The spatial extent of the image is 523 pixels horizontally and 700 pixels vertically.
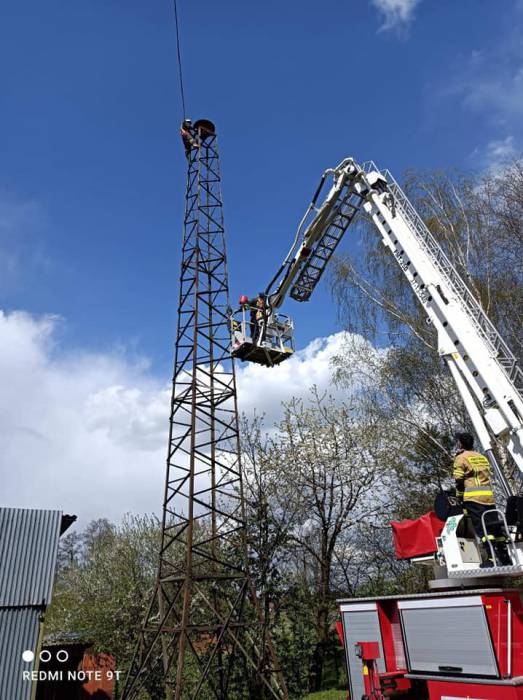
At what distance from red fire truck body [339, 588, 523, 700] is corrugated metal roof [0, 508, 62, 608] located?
8196 mm

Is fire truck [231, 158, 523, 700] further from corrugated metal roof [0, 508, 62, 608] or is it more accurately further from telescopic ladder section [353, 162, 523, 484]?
corrugated metal roof [0, 508, 62, 608]

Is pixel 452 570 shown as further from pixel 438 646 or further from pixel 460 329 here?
pixel 460 329

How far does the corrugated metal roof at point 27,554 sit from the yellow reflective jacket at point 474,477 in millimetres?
10117

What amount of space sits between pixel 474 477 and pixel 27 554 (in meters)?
10.9

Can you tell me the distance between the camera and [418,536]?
23.6 feet

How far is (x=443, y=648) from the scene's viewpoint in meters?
5.67

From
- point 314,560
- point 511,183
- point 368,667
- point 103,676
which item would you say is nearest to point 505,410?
point 368,667

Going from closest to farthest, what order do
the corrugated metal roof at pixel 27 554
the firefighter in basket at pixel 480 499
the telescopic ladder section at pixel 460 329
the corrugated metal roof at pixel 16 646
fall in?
the firefighter in basket at pixel 480 499, the telescopic ladder section at pixel 460 329, the corrugated metal roof at pixel 16 646, the corrugated metal roof at pixel 27 554

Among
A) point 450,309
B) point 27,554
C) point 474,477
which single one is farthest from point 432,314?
point 27,554

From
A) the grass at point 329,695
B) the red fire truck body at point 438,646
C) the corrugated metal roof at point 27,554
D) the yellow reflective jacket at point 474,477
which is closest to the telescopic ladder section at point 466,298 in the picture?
the yellow reflective jacket at point 474,477

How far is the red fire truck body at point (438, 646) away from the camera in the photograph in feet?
17.0

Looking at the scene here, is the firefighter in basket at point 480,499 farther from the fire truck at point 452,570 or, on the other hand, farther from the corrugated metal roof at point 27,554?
the corrugated metal roof at point 27,554

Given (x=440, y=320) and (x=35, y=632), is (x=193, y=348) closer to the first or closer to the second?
(x=440, y=320)

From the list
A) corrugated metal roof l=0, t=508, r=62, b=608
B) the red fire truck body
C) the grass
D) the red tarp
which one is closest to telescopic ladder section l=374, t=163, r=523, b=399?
the red tarp
